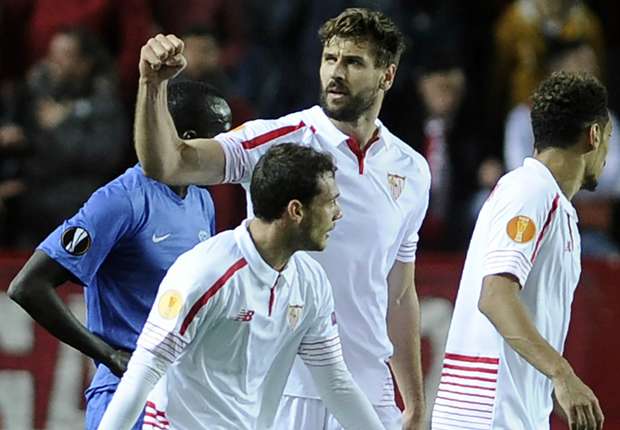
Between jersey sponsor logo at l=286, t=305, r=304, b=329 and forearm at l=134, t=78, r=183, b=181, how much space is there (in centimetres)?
57

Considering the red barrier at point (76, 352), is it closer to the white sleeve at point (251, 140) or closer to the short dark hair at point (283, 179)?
the white sleeve at point (251, 140)

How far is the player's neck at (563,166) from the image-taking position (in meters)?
5.57

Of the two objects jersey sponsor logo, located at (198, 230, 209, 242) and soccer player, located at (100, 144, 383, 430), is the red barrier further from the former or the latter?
soccer player, located at (100, 144, 383, 430)

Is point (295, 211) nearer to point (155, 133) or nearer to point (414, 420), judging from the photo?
point (155, 133)

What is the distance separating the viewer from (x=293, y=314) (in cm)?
545

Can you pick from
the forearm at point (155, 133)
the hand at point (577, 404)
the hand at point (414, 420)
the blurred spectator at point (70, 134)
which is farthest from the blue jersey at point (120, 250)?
the blurred spectator at point (70, 134)

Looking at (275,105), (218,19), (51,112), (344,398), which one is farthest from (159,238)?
(218,19)

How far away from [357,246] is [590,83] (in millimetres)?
959

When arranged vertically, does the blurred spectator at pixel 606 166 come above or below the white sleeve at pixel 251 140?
above

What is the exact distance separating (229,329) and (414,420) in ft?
4.07

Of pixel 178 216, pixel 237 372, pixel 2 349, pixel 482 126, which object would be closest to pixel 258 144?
pixel 178 216

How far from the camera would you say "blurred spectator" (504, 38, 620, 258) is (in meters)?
9.72

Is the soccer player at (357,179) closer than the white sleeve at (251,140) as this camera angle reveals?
No

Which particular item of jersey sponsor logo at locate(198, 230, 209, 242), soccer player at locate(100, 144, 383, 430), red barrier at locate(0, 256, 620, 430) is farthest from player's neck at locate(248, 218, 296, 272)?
red barrier at locate(0, 256, 620, 430)
